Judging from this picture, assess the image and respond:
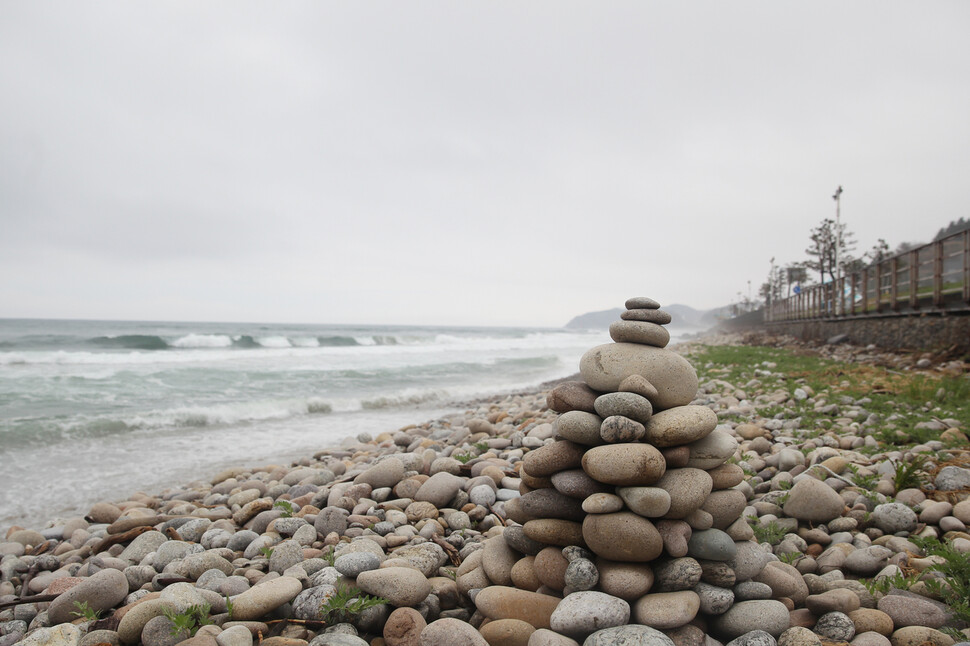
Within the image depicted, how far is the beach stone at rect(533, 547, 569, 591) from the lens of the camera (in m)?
3.27

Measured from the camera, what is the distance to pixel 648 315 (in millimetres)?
4137

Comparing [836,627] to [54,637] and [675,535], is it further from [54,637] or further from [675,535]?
[54,637]

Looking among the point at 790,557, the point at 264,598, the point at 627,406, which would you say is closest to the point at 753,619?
the point at 790,557

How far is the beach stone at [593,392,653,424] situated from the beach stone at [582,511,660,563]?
25.4 inches

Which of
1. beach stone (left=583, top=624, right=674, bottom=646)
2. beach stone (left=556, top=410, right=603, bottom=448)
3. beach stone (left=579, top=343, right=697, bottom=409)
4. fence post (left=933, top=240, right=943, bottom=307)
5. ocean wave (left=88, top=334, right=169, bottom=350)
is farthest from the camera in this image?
ocean wave (left=88, top=334, right=169, bottom=350)

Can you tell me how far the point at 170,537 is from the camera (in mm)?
5090

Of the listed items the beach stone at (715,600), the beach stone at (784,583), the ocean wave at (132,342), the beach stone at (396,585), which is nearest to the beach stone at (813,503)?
the beach stone at (784,583)

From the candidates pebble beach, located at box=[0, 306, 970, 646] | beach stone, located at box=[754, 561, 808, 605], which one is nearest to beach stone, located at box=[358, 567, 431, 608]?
pebble beach, located at box=[0, 306, 970, 646]

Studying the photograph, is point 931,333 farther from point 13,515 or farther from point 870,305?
point 13,515

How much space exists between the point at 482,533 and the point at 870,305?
65.5 feet

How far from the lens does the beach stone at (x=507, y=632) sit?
2938 millimetres

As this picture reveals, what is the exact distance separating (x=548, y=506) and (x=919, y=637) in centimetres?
218

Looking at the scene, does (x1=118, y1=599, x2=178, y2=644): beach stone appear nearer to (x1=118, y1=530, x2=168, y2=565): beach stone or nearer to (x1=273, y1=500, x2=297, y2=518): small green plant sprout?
(x1=118, y1=530, x2=168, y2=565): beach stone

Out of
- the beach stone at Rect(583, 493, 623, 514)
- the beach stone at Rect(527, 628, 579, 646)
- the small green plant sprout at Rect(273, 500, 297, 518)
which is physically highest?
the beach stone at Rect(583, 493, 623, 514)
